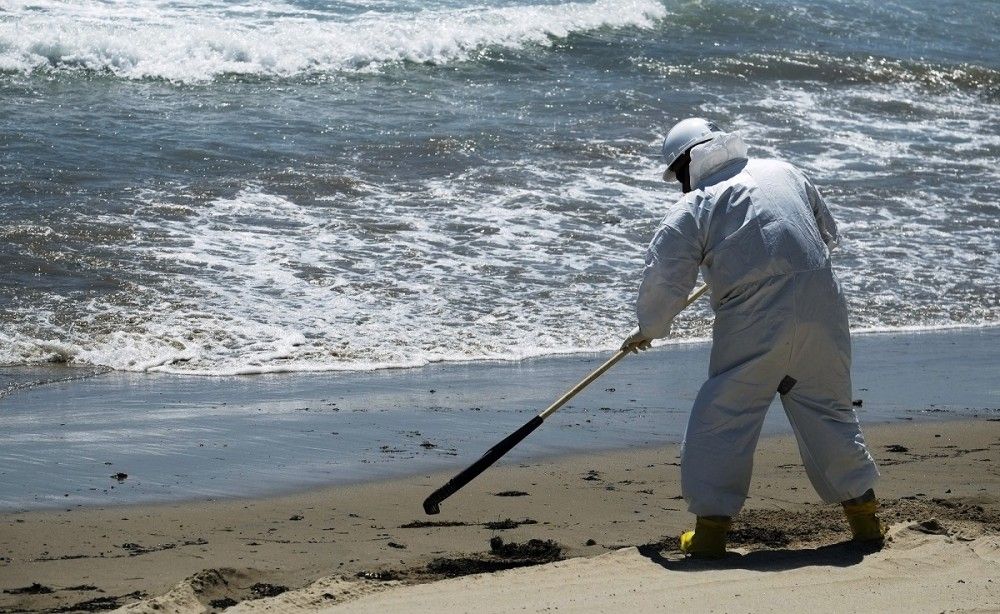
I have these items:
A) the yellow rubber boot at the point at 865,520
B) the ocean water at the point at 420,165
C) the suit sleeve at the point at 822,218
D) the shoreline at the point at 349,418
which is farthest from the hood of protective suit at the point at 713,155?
the ocean water at the point at 420,165

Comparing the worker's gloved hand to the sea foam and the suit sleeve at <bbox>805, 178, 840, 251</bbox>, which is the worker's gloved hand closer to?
the suit sleeve at <bbox>805, 178, 840, 251</bbox>

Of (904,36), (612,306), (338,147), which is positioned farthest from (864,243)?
(904,36)

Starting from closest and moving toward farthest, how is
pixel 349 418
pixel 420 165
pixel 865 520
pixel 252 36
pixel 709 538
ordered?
pixel 709 538 < pixel 865 520 < pixel 349 418 < pixel 420 165 < pixel 252 36

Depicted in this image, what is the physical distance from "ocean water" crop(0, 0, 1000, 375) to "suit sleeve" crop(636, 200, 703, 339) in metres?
3.51

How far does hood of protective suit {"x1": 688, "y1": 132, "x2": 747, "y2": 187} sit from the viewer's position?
14.6ft

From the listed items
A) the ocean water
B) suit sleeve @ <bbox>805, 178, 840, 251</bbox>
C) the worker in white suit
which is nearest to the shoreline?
the ocean water

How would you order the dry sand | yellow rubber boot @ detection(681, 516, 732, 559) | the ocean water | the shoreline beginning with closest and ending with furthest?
the dry sand
yellow rubber boot @ detection(681, 516, 732, 559)
the shoreline
the ocean water

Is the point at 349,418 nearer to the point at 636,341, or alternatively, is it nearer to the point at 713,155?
the point at 636,341

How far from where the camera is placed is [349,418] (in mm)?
6488

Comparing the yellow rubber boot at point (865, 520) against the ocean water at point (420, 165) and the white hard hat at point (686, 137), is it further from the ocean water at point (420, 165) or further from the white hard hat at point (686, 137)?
the ocean water at point (420, 165)

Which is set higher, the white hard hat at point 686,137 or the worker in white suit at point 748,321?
the white hard hat at point 686,137

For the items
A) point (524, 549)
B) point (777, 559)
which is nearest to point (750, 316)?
point (777, 559)

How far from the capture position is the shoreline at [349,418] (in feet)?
18.0

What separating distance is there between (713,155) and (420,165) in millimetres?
8036
